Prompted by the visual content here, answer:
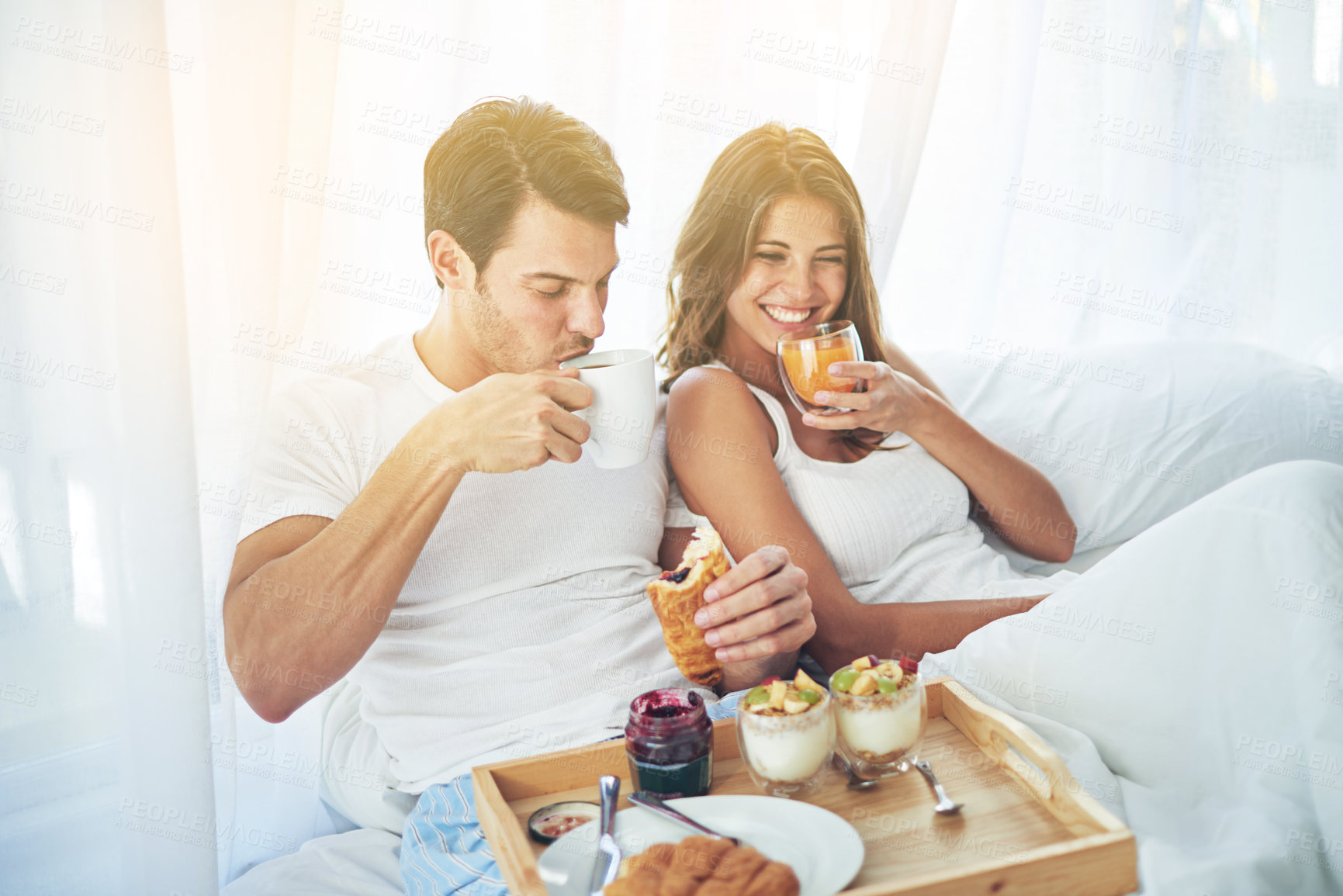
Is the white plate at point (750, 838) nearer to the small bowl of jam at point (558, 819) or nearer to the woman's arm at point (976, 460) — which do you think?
the small bowl of jam at point (558, 819)

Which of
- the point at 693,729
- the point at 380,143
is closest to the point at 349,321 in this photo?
the point at 380,143

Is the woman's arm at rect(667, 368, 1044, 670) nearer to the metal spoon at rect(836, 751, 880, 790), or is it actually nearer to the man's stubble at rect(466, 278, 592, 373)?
the man's stubble at rect(466, 278, 592, 373)

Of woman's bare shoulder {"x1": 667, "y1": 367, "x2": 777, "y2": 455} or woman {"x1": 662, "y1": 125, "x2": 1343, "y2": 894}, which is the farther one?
woman's bare shoulder {"x1": 667, "y1": 367, "x2": 777, "y2": 455}

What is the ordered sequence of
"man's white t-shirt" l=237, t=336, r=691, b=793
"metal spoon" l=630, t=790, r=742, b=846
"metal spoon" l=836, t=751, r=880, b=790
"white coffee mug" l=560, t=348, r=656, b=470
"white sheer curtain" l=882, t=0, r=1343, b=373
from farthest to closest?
"white sheer curtain" l=882, t=0, r=1343, b=373, "man's white t-shirt" l=237, t=336, r=691, b=793, "white coffee mug" l=560, t=348, r=656, b=470, "metal spoon" l=836, t=751, r=880, b=790, "metal spoon" l=630, t=790, r=742, b=846

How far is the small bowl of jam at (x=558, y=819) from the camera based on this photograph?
0.90 m

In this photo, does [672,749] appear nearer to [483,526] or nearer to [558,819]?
[558,819]

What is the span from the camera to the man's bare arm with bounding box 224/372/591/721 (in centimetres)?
110

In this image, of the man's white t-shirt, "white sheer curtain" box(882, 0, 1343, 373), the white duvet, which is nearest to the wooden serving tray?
the white duvet

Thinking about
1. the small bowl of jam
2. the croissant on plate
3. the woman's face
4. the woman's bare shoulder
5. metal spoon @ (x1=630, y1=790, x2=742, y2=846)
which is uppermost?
the woman's face

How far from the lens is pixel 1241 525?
1091mm

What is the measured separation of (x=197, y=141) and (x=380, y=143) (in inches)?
14.3

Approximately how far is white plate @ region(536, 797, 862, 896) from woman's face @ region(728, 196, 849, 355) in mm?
940

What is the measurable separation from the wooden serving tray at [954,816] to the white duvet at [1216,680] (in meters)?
0.11

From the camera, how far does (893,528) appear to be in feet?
5.14
